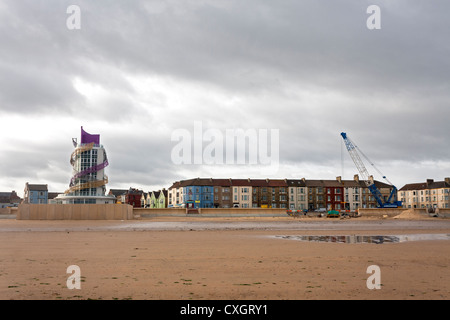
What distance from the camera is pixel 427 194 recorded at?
495 feet

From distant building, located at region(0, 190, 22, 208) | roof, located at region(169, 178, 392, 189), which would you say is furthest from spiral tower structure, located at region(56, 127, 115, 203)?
distant building, located at region(0, 190, 22, 208)

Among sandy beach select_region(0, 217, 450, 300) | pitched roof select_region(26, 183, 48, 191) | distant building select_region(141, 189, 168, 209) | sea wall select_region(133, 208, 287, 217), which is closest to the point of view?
sandy beach select_region(0, 217, 450, 300)

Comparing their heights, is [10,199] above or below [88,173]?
below

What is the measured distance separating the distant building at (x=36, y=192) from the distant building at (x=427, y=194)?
14935 cm

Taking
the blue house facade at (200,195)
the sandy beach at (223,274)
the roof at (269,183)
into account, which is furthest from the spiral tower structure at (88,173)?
the sandy beach at (223,274)

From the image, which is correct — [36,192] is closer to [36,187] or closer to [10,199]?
[36,187]

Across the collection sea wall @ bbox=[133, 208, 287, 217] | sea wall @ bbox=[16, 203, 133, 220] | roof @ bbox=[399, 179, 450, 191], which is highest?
roof @ bbox=[399, 179, 450, 191]

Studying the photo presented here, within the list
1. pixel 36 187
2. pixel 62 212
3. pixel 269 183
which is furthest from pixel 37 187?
pixel 62 212

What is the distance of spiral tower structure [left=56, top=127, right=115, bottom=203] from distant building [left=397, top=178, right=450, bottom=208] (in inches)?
4803

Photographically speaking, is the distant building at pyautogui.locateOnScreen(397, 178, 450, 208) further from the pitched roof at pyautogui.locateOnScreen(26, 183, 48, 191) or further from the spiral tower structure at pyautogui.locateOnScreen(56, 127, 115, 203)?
the pitched roof at pyautogui.locateOnScreen(26, 183, 48, 191)

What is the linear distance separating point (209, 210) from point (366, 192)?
274ft

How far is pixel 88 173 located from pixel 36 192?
97.4 meters

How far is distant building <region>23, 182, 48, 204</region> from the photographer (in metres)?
156
